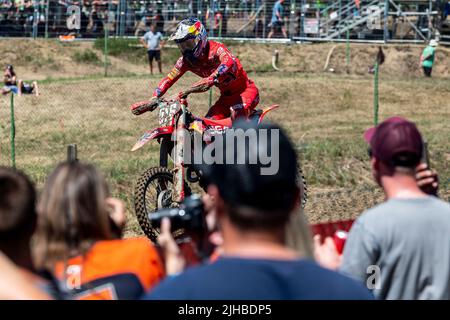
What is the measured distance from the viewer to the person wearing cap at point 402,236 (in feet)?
14.0

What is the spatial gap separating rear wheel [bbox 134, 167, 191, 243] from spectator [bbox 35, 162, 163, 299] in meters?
5.80

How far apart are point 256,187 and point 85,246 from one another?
37.3 inches

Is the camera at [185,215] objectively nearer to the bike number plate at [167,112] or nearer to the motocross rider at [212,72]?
the bike number plate at [167,112]

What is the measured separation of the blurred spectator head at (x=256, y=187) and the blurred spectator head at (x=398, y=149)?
4.02 ft

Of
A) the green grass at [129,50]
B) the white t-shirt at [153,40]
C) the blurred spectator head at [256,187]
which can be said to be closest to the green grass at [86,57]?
the green grass at [129,50]

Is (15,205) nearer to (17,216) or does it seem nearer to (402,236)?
(17,216)

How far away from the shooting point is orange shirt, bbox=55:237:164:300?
12.2ft

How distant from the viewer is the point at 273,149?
3254mm

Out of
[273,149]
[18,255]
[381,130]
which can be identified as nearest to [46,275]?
[18,255]

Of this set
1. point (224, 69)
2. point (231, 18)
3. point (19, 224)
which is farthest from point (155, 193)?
point (231, 18)

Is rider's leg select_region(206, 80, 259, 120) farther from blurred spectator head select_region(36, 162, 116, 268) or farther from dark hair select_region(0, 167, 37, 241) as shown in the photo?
dark hair select_region(0, 167, 37, 241)
